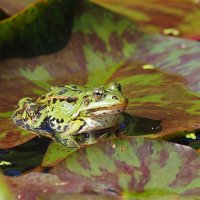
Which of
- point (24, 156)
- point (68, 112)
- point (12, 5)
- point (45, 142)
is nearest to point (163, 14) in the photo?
point (12, 5)

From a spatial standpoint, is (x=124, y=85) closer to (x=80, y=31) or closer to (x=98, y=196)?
(x=80, y=31)

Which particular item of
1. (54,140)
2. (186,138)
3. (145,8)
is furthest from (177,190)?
(145,8)

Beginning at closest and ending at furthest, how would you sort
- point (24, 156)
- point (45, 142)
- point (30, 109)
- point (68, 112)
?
point (24, 156), point (45, 142), point (30, 109), point (68, 112)

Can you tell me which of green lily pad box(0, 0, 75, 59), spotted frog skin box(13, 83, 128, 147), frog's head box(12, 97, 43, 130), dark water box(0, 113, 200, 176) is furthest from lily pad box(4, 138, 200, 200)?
green lily pad box(0, 0, 75, 59)

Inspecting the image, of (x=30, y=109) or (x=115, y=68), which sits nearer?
(x=30, y=109)

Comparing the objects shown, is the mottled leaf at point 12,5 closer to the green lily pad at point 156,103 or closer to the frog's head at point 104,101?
the green lily pad at point 156,103

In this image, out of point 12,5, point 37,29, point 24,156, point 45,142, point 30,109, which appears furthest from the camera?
point 12,5

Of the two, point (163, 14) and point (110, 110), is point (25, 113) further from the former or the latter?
point (163, 14)

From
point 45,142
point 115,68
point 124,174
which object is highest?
point 115,68

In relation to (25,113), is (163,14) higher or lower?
higher
